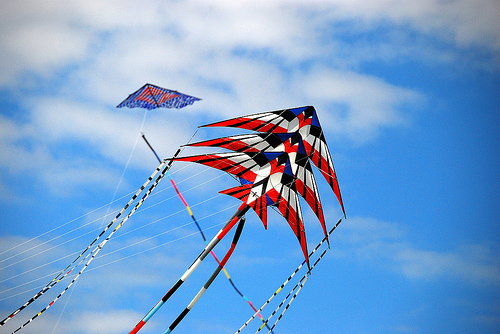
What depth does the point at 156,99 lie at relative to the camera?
20016mm

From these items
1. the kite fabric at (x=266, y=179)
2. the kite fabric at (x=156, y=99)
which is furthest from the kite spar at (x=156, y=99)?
the kite fabric at (x=266, y=179)

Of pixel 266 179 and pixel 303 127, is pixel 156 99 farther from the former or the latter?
pixel 303 127

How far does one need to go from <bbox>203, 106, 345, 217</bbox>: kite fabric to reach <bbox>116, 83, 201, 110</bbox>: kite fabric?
3032mm

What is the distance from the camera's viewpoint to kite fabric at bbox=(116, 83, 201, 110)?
1972cm

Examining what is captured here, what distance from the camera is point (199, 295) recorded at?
16078 millimetres

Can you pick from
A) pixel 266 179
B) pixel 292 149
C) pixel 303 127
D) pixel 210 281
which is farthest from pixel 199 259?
pixel 303 127

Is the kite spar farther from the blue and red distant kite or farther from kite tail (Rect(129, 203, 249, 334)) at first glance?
kite tail (Rect(129, 203, 249, 334))

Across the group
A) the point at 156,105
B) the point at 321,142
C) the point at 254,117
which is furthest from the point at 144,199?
the point at 321,142

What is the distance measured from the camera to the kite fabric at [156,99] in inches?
776

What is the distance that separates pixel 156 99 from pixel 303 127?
5.98 metres

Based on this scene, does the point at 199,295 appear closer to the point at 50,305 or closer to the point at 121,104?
the point at 50,305

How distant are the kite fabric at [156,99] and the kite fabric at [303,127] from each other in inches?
119

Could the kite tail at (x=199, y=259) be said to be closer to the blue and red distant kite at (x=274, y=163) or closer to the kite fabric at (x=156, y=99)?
the blue and red distant kite at (x=274, y=163)

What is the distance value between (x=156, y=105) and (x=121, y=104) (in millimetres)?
1435
